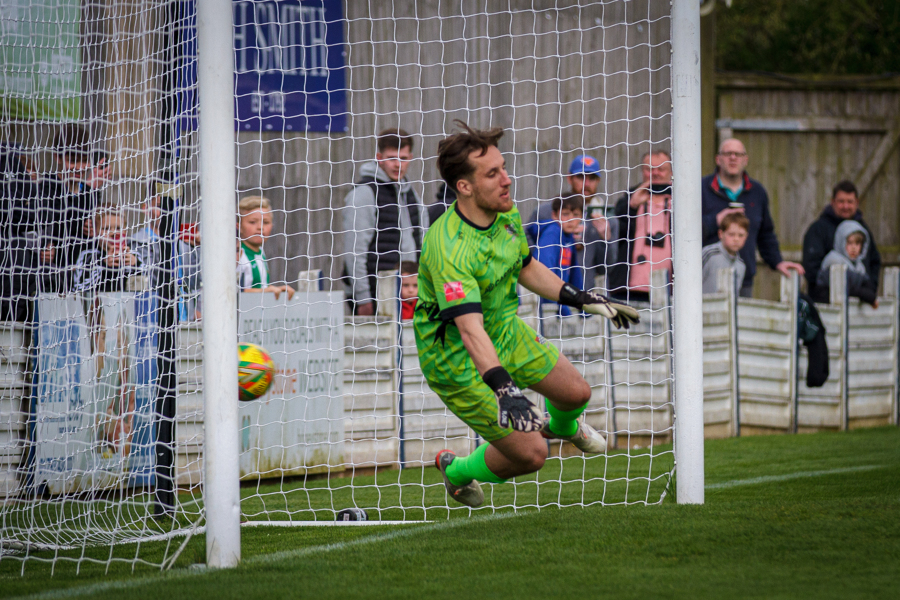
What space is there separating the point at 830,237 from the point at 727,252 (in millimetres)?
1830

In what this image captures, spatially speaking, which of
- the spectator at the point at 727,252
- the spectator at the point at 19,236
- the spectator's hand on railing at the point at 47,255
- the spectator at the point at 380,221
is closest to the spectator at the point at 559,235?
the spectator at the point at 380,221

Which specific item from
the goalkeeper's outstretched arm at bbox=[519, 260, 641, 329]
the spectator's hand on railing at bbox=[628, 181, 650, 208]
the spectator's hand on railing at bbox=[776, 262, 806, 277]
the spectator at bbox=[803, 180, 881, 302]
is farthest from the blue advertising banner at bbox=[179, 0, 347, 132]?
the goalkeeper's outstretched arm at bbox=[519, 260, 641, 329]

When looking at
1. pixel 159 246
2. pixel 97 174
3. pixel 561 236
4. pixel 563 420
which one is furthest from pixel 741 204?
pixel 97 174

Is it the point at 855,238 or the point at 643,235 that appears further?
the point at 855,238

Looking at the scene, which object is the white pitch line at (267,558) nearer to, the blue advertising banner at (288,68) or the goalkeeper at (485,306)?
the goalkeeper at (485,306)

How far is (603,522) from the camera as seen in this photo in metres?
4.88

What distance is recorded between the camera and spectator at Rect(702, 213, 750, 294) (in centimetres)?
945

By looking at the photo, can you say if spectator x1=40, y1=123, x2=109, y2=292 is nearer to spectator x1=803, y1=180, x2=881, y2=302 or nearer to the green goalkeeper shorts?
the green goalkeeper shorts

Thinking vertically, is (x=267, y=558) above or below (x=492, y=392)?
below

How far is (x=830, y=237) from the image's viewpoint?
35.3 ft

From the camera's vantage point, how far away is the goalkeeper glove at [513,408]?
4238mm

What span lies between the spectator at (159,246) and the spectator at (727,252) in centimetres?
494

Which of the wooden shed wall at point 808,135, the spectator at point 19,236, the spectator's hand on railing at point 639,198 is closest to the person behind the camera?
the spectator at point 19,236

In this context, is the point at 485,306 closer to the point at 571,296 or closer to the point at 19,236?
the point at 571,296
